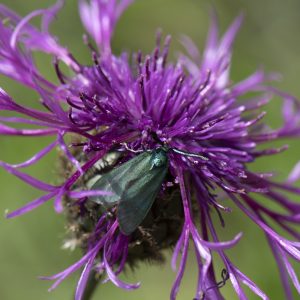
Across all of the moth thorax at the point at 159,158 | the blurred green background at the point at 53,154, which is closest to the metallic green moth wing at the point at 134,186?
the moth thorax at the point at 159,158

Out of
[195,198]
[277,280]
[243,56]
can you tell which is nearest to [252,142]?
[195,198]

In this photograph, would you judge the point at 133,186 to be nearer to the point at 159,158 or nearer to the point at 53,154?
the point at 159,158

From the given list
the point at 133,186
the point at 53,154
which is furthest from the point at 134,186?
the point at 53,154

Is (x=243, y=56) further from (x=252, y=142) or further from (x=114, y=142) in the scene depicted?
(x=114, y=142)

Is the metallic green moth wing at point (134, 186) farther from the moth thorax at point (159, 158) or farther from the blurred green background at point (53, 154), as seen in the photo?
the blurred green background at point (53, 154)

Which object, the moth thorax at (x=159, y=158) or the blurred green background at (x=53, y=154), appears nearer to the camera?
the moth thorax at (x=159, y=158)

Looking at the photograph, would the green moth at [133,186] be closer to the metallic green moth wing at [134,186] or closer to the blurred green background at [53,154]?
the metallic green moth wing at [134,186]
